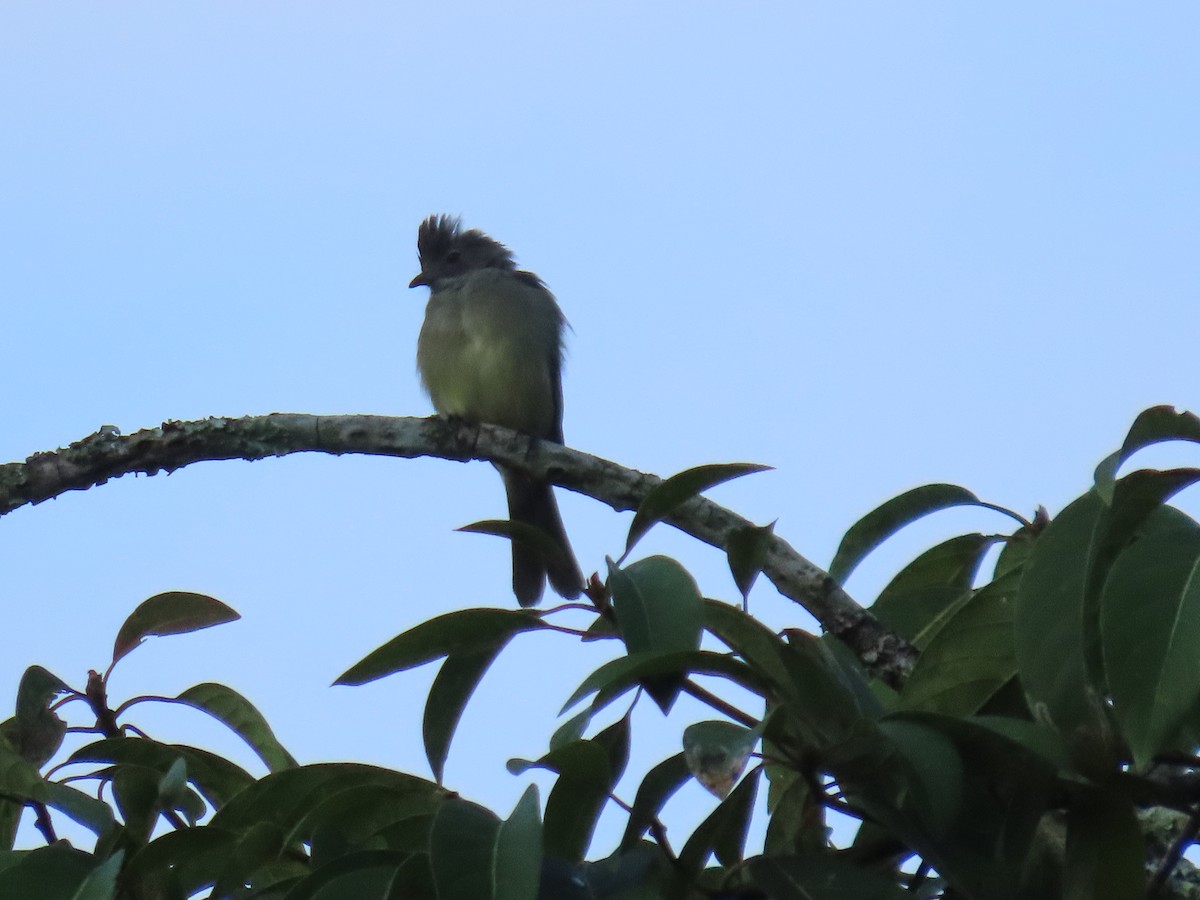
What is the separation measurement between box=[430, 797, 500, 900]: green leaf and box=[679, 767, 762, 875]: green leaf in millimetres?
277

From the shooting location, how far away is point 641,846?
1.65 meters

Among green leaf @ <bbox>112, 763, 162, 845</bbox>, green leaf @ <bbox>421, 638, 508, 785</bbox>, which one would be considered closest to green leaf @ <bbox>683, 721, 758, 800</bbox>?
green leaf @ <bbox>421, 638, 508, 785</bbox>

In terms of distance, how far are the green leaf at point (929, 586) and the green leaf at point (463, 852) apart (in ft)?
3.46

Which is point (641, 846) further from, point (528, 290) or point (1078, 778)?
point (528, 290)

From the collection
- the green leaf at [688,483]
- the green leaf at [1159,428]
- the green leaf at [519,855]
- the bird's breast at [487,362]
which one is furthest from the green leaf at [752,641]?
the bird's breast at [487,362]

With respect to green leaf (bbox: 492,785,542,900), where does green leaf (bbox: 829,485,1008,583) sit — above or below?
above

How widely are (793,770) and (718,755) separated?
0.31 metres

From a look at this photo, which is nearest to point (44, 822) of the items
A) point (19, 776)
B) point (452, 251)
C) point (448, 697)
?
point (19, 776)

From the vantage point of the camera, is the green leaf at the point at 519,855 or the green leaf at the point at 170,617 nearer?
the green leaf at the point at 519,855

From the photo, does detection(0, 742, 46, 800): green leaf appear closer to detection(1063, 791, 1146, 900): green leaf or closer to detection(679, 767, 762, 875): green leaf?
detection(679, 767, 762, 875): green leaf

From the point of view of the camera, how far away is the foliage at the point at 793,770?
4.71 feet

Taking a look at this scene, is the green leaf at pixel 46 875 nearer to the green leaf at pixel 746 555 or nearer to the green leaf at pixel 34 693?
the green leaf at pixel 34 693

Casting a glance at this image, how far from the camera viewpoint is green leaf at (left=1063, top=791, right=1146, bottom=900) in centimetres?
148

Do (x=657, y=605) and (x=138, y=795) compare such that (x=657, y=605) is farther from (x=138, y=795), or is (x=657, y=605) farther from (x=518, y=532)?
(x=138, y=795)
